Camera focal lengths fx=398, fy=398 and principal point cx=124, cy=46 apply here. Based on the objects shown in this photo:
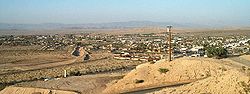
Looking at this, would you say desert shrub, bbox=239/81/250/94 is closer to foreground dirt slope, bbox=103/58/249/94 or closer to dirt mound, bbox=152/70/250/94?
dirt mound, bbox=152/70/250/94

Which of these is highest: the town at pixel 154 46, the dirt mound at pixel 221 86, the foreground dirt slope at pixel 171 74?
the dirt mound at pixel 221 86

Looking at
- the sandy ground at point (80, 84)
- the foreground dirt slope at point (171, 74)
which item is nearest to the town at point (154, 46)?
the foreground dirt slope at point (171, 74)

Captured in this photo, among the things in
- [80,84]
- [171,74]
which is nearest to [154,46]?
[171,74]

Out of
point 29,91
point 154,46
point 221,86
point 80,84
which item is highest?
point 221,86

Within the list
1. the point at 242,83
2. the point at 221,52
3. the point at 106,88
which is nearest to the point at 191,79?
the point at 106,88

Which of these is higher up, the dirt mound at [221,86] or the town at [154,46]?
the dirt mound at [221,86]

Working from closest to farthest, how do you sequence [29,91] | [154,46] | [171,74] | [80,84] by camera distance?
[29,91] → [80,84] → [171,74] → [154,46]

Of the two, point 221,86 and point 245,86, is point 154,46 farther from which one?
point 245,86

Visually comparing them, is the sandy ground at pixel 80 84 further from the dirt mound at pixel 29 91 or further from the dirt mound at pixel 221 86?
the dirt mound at pixel 221 86

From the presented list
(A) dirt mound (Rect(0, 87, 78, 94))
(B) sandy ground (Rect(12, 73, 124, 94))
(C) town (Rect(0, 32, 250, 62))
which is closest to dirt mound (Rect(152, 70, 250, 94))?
(B) sandy ground (Rect(12, 73, 124, 94))

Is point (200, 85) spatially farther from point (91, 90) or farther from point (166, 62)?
point (166, 62)

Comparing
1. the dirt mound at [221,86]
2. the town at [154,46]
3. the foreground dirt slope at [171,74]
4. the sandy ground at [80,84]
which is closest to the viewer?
the dirt mound at [221,86]
